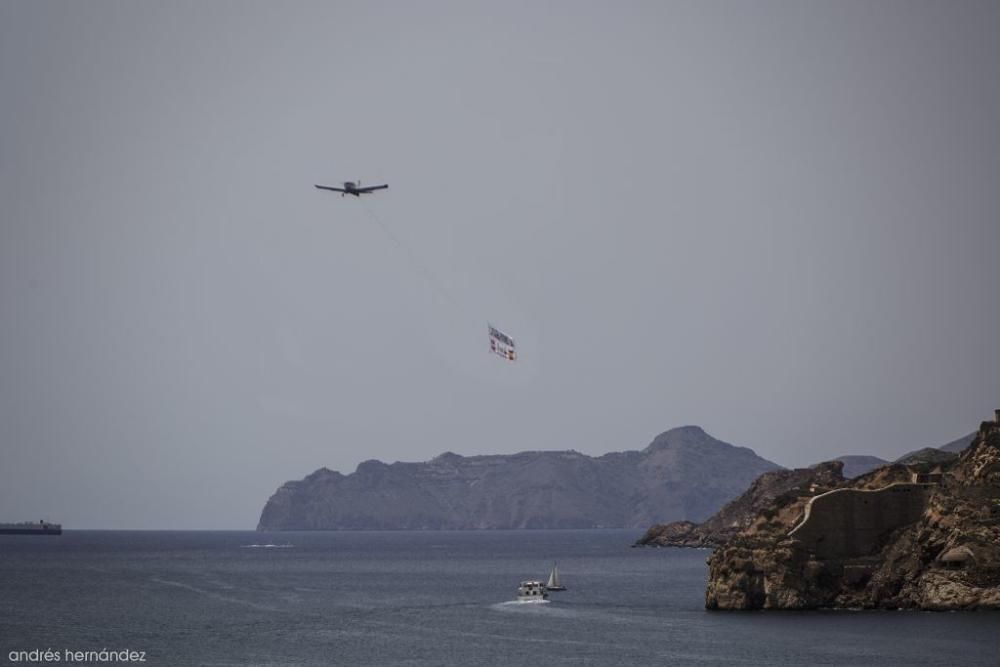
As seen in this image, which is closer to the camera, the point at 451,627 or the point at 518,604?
the point at 451,627

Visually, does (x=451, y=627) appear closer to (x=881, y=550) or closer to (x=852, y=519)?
(x=852, y=519)

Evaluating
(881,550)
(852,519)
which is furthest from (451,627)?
(881,550)

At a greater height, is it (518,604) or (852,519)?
(852,519)

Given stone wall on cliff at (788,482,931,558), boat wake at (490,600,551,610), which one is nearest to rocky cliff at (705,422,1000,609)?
stone wall on cliff at (788,482,931,558)

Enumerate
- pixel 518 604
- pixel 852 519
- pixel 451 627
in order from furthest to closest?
pixel 518 604 → pixel 852 519 → pixel 451 627

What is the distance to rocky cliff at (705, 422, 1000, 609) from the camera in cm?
8881

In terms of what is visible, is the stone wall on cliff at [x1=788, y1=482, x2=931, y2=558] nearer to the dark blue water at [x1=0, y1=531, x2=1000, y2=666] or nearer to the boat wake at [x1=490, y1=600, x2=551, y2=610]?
the dark blue water at [x1=0, y1=531, x2=1000, y2=666]

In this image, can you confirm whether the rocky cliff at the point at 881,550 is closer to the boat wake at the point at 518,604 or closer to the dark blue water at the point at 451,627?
the dark blue water at the point at 451,627

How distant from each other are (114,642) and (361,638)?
1582 cm

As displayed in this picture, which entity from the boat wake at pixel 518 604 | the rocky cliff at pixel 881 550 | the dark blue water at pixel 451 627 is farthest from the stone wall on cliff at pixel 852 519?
the boat wake at pixel 518 604

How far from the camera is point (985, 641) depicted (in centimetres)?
7806

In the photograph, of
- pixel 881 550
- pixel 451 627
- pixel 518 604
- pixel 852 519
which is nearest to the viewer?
pixel 451 627

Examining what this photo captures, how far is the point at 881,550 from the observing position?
3792 inches

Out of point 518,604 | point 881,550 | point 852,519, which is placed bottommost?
point 518,604
